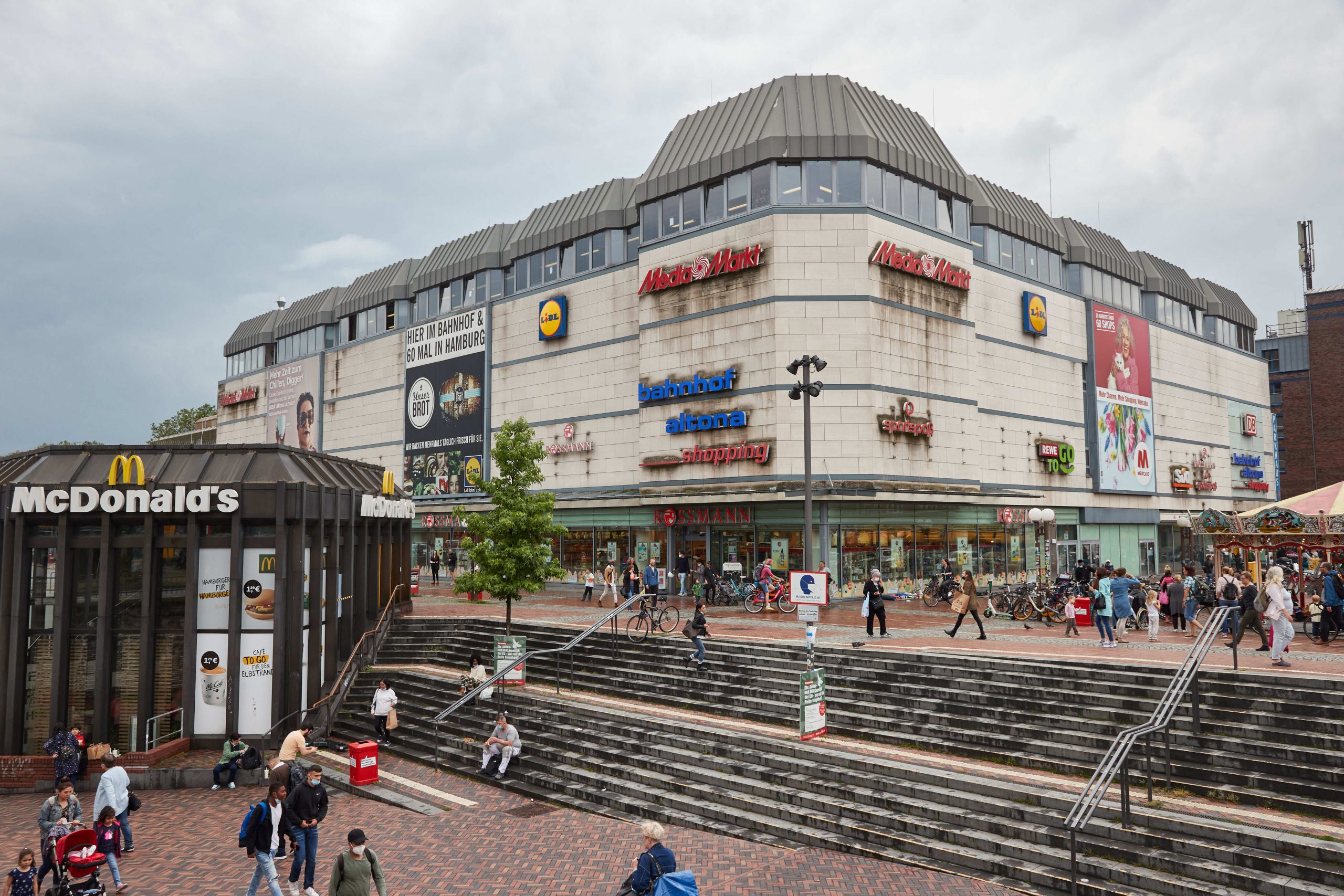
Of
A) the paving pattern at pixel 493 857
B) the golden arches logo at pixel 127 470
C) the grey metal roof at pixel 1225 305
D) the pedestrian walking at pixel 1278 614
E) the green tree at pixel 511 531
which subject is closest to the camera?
the paving pattern at pixel 493 857

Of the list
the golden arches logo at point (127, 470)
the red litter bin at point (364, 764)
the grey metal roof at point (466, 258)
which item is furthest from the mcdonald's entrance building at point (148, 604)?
the grey metal roof at point (466, 258)

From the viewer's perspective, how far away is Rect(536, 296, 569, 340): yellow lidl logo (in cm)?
4462

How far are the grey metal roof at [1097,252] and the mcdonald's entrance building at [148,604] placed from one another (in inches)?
1671

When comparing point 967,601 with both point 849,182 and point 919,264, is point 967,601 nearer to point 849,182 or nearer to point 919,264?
point 919,264

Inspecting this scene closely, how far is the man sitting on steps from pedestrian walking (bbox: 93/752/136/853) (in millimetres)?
5960

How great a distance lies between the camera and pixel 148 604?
782 inches

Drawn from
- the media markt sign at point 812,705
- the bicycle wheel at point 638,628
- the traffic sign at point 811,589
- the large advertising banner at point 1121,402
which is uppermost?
the large advertising banner at point 1121,402

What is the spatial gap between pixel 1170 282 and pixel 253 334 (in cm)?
6601

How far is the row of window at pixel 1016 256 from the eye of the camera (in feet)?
139

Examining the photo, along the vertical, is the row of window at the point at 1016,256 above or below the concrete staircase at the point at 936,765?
above

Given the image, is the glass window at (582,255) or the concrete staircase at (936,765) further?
the glass window at (582,255)

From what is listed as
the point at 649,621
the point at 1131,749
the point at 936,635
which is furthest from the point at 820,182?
the point at 1131,749

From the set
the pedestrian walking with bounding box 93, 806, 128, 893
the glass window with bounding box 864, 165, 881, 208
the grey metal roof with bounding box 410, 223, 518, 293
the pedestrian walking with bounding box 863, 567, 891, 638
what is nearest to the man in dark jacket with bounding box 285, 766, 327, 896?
the pedestrian walking with bounding box 93, 806, 128, 893

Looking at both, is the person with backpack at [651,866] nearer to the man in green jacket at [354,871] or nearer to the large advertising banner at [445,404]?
the man in green jacket at [354,871]
